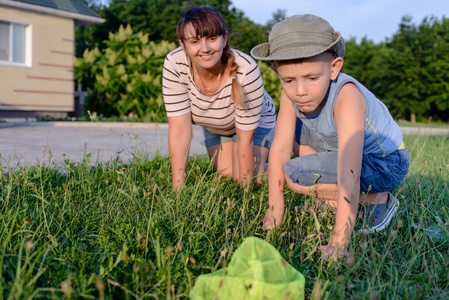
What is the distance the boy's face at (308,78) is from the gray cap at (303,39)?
0.07m

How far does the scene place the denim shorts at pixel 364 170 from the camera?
108 inches

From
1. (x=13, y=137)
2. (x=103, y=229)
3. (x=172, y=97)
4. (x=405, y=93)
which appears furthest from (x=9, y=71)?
(x=405, y=93)

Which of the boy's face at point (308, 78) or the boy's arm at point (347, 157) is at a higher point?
the boy's face at point (308, 78)

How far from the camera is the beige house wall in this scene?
10.9 meters

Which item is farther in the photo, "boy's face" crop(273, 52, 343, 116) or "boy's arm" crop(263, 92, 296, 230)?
"boy's arm" crop(263, 92, 296, 230)

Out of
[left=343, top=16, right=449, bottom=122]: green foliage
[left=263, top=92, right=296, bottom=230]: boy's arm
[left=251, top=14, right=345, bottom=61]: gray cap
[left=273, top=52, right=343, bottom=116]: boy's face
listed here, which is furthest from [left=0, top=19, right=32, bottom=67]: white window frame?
[left=343, top=16, right=449, bottom=122]: green foliage

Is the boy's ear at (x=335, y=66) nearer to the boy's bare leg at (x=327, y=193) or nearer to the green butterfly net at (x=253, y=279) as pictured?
the boy's bare leg at (x=327, y=193)

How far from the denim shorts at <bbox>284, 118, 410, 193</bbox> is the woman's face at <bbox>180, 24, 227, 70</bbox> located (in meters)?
1.00

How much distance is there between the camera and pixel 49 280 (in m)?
1.71

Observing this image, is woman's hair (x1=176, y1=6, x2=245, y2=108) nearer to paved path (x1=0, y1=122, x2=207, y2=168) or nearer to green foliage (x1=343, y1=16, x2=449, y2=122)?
paved path (x1=0, y1=122, x2=207, y2=168)

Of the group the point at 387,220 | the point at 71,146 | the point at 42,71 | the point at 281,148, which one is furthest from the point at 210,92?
the point at 42,71

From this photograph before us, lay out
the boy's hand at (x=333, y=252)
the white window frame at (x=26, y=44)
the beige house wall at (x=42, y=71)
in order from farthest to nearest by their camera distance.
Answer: the white window frame at (x=26, y=44)
the beige house wall at (x=42, y=71)
the boy's hand at (x=333, y=252)

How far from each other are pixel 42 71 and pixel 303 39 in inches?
425

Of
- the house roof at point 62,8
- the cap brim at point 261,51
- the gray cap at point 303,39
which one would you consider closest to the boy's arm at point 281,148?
the cap brim at point 261,51
